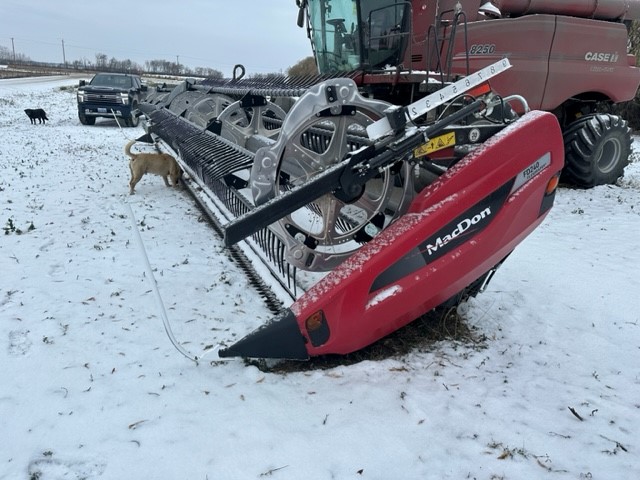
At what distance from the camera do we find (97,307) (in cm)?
307

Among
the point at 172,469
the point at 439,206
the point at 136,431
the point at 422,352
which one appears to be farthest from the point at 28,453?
the point at 439,206

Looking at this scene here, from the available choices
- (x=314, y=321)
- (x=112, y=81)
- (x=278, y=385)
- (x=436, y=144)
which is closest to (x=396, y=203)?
(x=436, y=144)

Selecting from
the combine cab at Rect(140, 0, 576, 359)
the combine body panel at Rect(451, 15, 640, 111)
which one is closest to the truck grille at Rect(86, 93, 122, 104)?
the combine body panel at Rect(451, 15, 640, 111)

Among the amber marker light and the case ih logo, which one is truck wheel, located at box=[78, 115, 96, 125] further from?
the amber marker light

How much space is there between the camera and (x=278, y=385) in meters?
2.30

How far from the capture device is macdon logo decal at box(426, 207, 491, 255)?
240 cm

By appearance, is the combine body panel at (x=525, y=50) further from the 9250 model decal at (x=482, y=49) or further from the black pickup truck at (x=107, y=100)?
the black pickup truck at (x=107, y=100)

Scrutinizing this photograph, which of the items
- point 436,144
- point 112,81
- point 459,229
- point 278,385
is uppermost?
point 112,81

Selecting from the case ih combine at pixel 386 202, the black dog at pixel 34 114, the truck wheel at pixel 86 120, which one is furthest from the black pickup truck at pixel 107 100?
the case ih combine at pixel 386 202

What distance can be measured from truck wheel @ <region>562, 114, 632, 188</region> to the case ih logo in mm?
797

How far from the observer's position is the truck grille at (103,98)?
46.7ft

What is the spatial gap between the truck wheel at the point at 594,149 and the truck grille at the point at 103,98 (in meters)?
12.6

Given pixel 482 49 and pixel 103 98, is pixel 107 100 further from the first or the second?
pixel 482 49

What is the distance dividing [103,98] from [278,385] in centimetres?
1443
